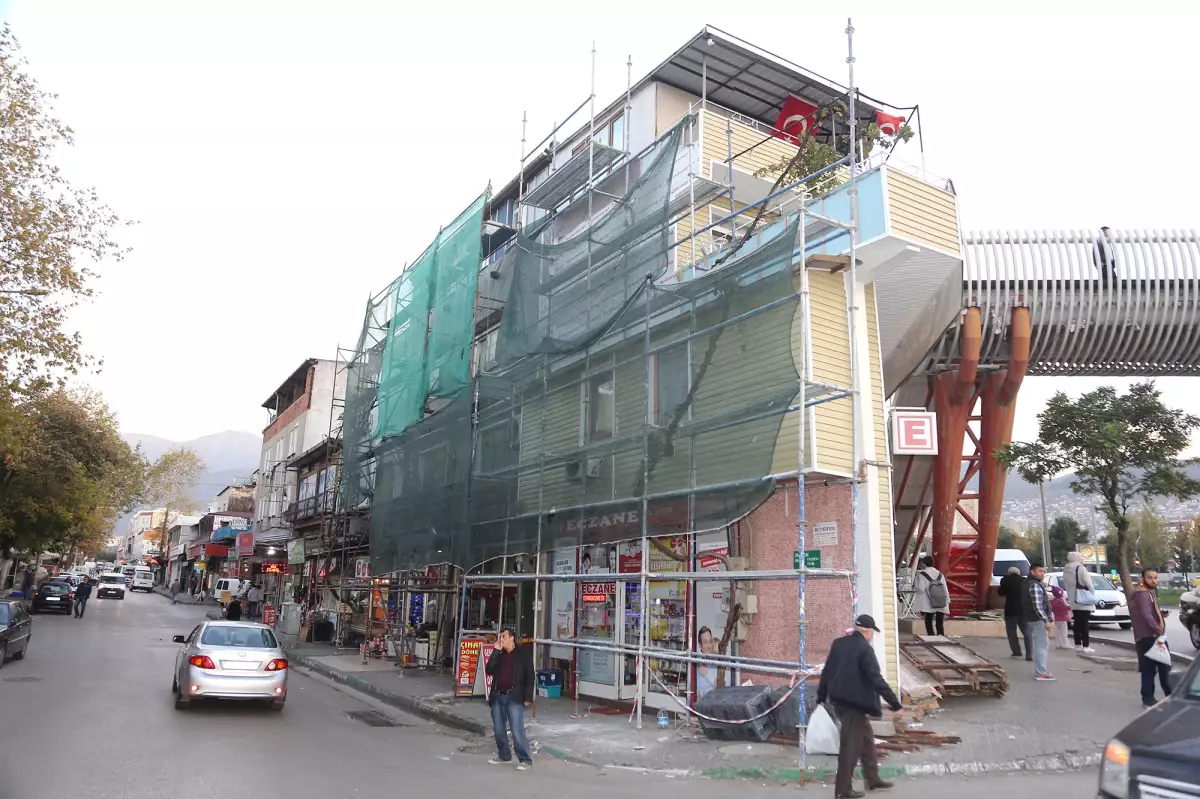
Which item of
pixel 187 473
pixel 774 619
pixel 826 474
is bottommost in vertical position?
pixel 774 619

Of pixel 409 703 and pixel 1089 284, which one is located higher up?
pixel 1089 284

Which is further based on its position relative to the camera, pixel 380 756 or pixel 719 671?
pixel 719 671

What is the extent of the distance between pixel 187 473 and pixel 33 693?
261ft

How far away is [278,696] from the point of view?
1195 centimetres

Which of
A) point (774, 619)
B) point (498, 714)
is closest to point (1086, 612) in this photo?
point (774, 619)

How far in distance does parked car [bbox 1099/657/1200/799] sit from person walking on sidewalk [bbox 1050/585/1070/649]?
45.2 feet

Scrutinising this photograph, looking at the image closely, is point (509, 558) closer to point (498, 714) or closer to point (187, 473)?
point (498, 714)

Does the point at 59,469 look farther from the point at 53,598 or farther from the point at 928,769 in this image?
the point at 928,769

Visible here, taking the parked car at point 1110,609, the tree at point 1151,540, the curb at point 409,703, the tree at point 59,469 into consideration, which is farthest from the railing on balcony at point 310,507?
the tree at point 1151,540

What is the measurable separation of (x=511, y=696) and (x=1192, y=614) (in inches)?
644

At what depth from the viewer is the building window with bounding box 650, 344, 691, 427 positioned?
1211cm

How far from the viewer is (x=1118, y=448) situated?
15.1m

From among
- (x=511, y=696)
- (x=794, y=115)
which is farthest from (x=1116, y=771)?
(x=794, y=115)

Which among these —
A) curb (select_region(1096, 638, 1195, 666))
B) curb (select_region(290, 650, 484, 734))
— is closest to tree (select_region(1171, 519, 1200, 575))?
curb (select_region(1096, 638, 1195, 666))
